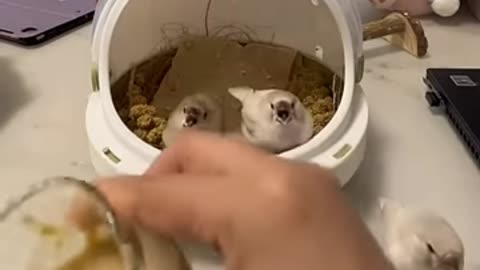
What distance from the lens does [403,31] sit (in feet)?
2.76

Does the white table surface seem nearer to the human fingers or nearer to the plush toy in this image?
the plush toy

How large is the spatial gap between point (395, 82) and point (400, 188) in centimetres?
16

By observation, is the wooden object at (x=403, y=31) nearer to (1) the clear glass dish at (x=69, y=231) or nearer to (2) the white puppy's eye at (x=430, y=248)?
(2) the white puppy's eye at (x=430, y=248)

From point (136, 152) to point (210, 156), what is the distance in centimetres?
25

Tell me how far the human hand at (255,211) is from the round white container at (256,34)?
0.80 feet

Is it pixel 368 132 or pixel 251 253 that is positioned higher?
pixel 251 253

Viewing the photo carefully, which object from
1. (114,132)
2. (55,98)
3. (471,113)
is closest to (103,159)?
(114,132)

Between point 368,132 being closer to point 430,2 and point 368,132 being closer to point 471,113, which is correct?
point 471,113

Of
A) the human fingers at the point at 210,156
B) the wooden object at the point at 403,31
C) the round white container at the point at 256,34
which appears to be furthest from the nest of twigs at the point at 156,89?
the human fingers at the point at 210,156

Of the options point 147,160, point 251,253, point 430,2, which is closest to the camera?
point 251,253

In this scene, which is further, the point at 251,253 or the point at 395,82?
the point at 395,82

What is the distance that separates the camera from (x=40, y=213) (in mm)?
373

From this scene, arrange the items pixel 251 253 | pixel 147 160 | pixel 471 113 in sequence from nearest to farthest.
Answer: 1. pixel 251 253
2. pixel 147 160
3. pixel 471 113

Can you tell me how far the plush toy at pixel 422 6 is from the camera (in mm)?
882
